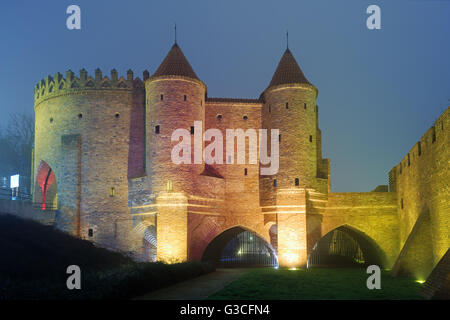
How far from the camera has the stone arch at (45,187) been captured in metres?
33.3

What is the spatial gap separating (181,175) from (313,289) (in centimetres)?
1224

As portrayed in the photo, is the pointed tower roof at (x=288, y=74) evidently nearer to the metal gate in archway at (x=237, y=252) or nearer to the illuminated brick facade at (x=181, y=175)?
the illuminated brick facade at (x=181, y=175)

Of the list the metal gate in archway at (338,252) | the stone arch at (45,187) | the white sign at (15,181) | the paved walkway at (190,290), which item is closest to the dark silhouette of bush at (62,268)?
the paved walkway at (190,290)

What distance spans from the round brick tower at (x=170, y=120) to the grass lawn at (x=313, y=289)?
27.2 ft

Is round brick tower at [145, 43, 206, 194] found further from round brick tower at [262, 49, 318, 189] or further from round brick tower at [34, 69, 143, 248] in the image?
round brick tower at [262, 49, 318, 189]

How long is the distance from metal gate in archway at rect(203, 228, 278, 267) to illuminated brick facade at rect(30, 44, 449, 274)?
2871 mm

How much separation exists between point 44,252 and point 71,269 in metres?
2.58

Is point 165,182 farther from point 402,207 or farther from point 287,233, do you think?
point 402,207

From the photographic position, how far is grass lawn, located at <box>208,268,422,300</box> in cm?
1464

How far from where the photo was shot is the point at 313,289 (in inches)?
658

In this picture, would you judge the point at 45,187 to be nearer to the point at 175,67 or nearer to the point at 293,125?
the point at 175,67

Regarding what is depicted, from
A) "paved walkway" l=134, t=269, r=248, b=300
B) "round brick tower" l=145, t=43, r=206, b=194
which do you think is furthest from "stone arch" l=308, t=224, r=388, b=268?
"paved walkway" l=134, t=269, r=248, b=300

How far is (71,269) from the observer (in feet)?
71.9

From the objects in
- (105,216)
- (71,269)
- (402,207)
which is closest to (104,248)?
(105,216)
